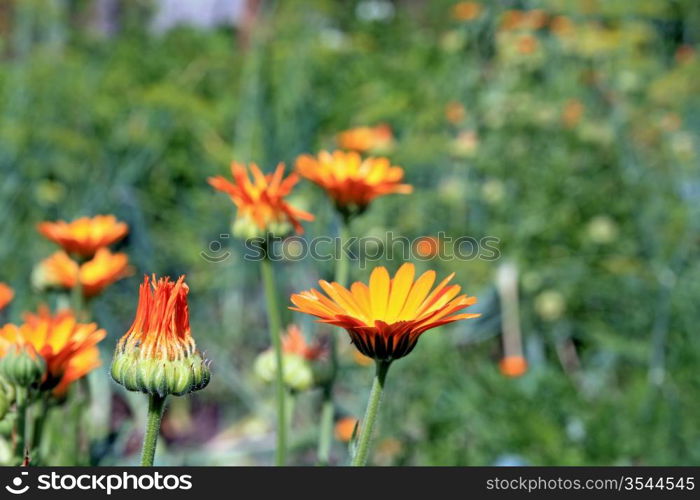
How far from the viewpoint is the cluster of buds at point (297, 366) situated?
73 centimetres

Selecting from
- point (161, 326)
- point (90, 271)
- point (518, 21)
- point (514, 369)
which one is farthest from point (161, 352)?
point (518, 21)

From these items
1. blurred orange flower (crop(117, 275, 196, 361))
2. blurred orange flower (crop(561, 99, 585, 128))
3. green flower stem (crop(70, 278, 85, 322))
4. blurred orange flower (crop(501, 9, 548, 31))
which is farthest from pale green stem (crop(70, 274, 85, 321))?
blurred orange flower (crop(501, 9, 548, 31))

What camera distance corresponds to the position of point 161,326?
0.42 m

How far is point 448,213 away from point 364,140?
0.46 m

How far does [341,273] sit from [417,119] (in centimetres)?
158

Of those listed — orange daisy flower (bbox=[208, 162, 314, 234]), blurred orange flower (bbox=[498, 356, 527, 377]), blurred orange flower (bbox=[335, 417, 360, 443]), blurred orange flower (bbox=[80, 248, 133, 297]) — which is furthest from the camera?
blurred orange flower (bbox=[498, 356, 527, 377])

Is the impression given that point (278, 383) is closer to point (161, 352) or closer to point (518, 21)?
point (161, 352)

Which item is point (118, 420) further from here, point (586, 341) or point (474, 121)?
point (474, 121)

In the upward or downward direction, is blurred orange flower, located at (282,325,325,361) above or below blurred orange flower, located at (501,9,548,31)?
below

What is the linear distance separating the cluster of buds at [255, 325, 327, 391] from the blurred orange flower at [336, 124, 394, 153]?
2.07 feet

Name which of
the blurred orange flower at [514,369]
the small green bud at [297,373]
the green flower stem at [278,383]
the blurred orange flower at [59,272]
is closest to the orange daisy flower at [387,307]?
the green flower stem at [278,383]

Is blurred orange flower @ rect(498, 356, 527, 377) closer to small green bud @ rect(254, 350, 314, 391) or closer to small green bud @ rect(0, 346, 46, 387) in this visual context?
small green bud @ rect(254, 350, 314, 391)

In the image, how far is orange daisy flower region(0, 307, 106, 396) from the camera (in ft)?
1.63
